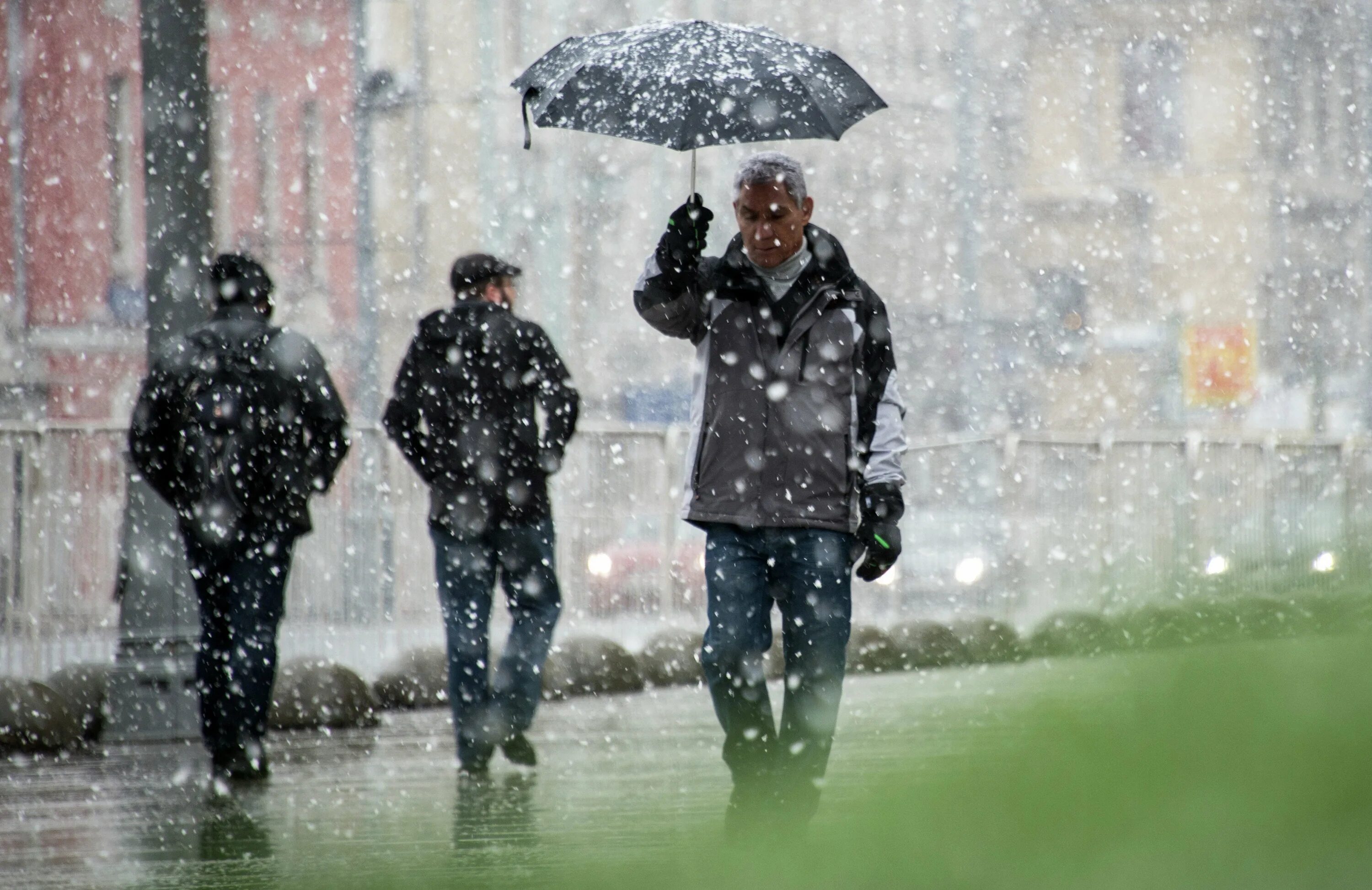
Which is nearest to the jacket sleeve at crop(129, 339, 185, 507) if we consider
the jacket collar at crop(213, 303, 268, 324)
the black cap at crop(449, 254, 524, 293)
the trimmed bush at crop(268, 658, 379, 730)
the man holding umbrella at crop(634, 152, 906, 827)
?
the jacket collar at crop(213, 303, 268, 324)

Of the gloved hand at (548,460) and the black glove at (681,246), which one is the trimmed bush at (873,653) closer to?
the gloved hand at (548,460)

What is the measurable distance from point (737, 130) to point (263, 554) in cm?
272

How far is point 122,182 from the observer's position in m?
28.4

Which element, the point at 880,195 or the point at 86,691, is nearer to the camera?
the point at 86,691

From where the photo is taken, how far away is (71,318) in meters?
26.9

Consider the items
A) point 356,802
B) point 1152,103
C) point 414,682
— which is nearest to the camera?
point 356,802

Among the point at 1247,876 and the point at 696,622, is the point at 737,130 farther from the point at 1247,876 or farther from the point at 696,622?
the point at 696,622

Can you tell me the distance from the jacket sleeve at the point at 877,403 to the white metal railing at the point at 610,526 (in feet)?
8.78

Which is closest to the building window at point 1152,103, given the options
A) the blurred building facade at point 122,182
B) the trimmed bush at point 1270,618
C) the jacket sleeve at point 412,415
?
the blurred building facade at point 122,182

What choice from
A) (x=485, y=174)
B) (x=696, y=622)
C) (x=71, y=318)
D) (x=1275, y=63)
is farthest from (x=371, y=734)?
(x=1275, y=63)

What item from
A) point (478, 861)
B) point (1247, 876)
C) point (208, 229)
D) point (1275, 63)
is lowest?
point (478, 861)

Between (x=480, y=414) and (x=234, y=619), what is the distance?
1.14 meters

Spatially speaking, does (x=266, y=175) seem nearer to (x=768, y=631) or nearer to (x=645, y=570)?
(x=645, y=570)

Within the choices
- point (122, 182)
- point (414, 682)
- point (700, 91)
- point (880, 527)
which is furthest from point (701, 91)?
point (122, 182)
